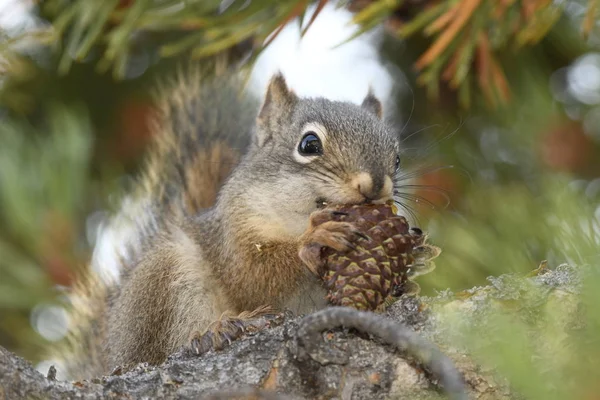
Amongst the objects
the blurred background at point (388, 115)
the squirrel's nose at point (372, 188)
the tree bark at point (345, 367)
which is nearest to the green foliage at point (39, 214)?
the blurred background at point (388, 115)

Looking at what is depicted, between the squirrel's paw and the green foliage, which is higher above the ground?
the green foliage

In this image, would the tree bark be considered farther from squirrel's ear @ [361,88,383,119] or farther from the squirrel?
squirrel's ear @ [361,88,383,119]

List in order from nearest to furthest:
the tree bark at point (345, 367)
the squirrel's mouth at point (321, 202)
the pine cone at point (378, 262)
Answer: the tree bark at point (345, 367) < the pine cone at point (378, 262) < the squirrel's mouth at point (321, 202)

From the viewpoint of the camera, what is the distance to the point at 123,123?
2.88m

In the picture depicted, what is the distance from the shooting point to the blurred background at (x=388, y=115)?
1.86 meters

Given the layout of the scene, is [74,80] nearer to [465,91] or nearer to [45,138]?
[45,138]

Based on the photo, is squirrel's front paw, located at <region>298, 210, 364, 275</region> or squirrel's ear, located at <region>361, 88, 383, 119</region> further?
squirrel's ear, located at <region>361, 88, 383, 119</region>

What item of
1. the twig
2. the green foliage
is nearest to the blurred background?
the green foliage

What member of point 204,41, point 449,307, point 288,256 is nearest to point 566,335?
point 449,307

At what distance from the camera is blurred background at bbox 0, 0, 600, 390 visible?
186cm

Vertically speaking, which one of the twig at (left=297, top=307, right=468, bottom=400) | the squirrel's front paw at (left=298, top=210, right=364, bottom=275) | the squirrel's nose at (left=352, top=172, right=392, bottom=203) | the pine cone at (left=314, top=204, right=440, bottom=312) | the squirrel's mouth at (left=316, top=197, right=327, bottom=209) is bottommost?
the twig at (left=297, top=307, right=468, bottom=400)

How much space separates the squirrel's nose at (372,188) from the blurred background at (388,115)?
0.17 metres

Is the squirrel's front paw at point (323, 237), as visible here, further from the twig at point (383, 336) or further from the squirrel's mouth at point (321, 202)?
the twig at point (383, 336)

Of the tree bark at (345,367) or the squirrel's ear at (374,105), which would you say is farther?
the squirrel's ear at (374,105)
